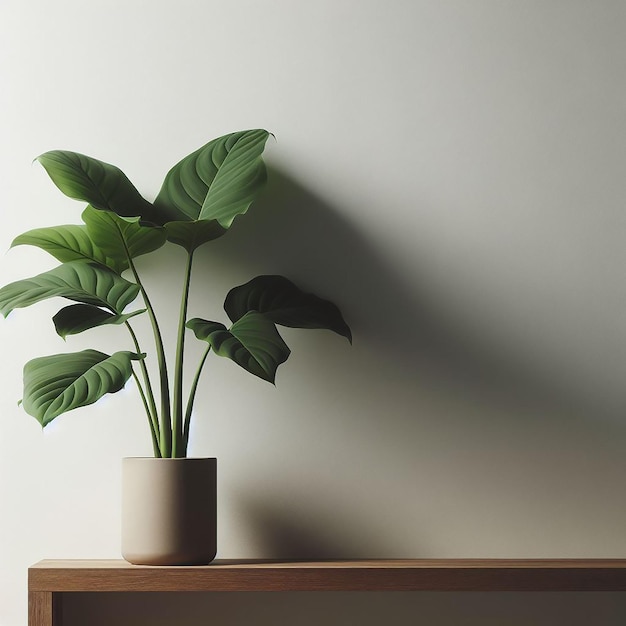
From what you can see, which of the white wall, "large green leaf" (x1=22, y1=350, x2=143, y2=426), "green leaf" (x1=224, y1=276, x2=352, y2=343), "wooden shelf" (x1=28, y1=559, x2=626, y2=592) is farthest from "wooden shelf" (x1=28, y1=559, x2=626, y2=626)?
"green leaf" (x1=224, y1=276, x2=352, y2=343)

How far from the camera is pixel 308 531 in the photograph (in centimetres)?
131

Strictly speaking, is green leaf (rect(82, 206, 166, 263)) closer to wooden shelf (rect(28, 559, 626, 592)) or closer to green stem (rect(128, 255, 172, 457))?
green stem (rect(128, 255, 172, 457))

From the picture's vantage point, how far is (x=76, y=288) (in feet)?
3.85

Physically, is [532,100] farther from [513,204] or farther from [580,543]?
[580,543]

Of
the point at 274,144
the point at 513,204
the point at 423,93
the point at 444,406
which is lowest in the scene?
the point at 444,406

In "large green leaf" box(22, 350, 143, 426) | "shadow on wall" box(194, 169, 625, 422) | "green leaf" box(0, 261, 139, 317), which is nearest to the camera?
"large green leaf" box(22, 350, 143, 426)

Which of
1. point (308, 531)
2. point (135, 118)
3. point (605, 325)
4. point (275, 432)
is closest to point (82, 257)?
point (135, 118)

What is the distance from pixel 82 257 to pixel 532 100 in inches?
34.0

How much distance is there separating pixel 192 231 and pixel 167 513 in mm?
435

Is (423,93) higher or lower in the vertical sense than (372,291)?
higher

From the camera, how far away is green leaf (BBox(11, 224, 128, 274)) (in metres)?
1.21

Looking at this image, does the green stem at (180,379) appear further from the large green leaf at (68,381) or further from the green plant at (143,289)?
the large green leaf at (68,381)

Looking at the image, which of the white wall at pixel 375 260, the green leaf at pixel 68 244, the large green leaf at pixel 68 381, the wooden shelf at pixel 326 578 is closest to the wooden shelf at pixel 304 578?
the wooden shelf at pixel 326 578

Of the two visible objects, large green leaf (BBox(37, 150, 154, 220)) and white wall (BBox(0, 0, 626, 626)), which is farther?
white wall (BBox(0, 0, 626, 626))
